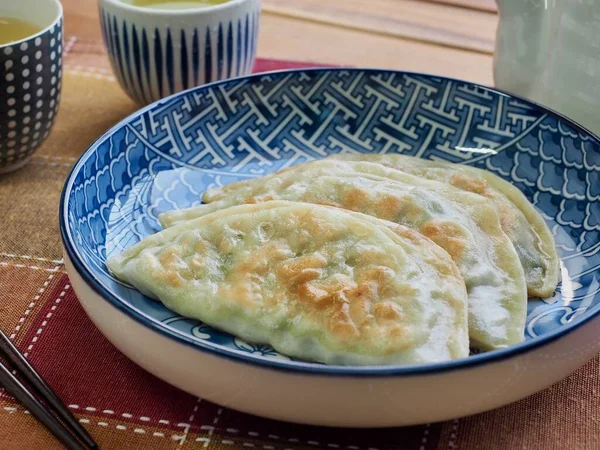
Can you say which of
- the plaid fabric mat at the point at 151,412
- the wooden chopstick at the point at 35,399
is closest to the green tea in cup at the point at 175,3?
the plaid fabric mat at the point at 151,412

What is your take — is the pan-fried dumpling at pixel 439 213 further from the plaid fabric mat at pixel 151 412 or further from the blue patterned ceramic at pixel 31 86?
the blue patterned ceramic at pixel 31 86

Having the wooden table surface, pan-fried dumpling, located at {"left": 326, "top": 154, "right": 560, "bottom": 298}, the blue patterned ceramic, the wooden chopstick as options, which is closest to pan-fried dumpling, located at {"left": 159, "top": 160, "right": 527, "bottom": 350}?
pan-fried dumpling, located at {"left": 326, "top": 154, "right": 560, "bottom": 298}

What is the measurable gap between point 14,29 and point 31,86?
370 mm

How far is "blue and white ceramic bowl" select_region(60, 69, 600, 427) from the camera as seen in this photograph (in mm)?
1358

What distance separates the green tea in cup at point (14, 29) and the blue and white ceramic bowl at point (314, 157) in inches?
23.1

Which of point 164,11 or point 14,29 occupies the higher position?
point 164,11

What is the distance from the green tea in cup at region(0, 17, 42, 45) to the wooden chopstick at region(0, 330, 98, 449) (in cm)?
123

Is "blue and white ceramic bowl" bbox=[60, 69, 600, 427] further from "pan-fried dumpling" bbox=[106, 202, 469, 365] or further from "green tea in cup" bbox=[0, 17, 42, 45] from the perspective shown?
"green tea in cup" bbox=[0, 17, 42, 45]

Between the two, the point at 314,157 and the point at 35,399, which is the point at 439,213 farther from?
the point at 35,399

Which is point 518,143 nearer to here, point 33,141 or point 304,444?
point 304,444

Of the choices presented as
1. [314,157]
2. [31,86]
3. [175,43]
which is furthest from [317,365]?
[175,43]

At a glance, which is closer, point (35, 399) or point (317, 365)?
point (317, 365)

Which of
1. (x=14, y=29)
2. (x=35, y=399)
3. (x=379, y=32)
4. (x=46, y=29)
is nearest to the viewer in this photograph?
(x=35, y=399)

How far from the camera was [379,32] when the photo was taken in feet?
11.5
